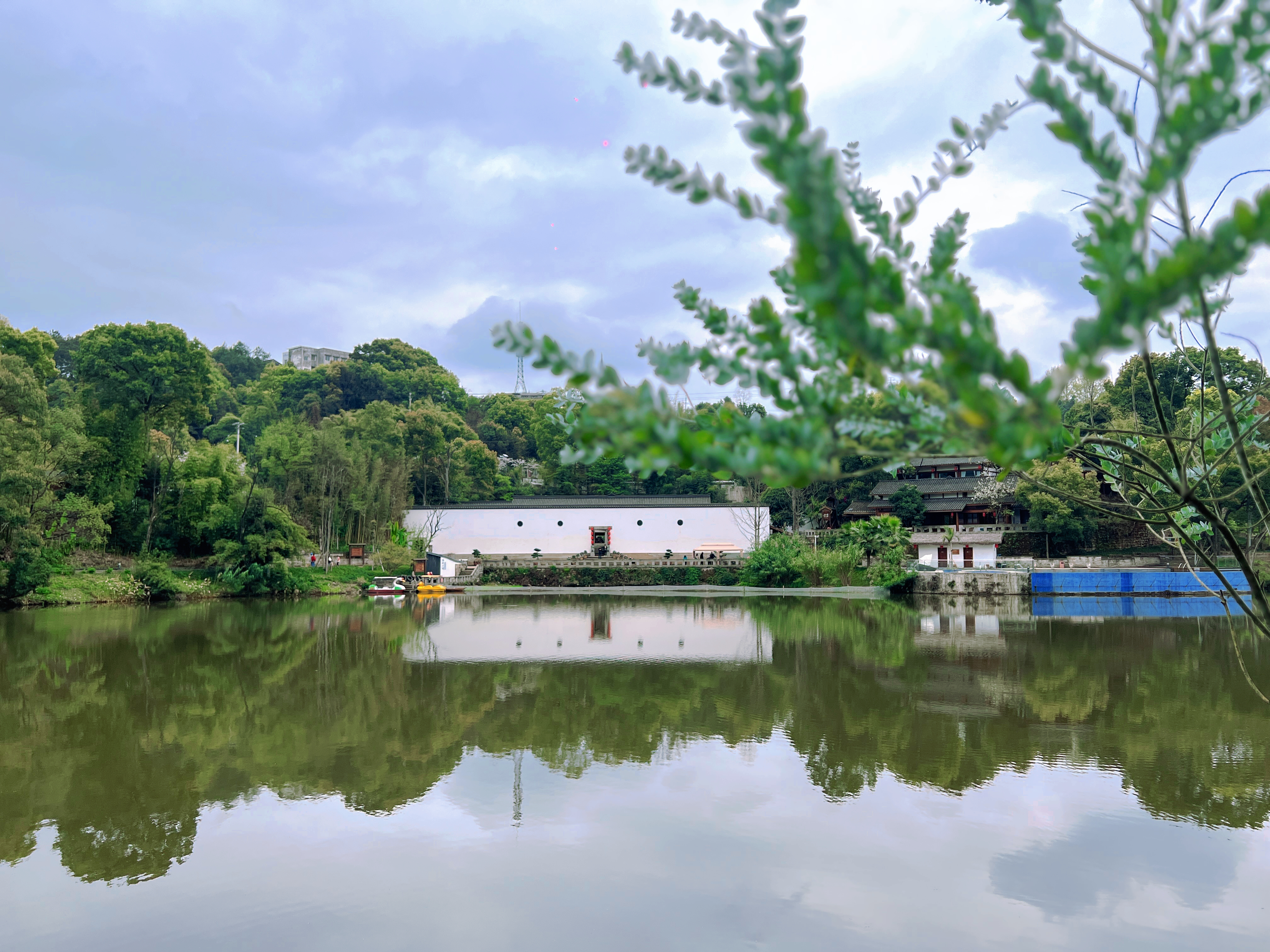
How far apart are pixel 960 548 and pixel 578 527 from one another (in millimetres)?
17482

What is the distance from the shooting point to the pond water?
14.1ft

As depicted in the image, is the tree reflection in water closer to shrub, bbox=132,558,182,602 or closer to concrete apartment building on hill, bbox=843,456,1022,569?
shrub, bbox=132,558,182,602

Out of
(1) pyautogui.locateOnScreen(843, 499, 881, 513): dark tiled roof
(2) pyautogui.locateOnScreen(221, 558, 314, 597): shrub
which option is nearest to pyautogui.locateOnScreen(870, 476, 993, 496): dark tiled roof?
(1) pyautogui.locateOnScreen(843, 499, 881, 513): dark tiled roof

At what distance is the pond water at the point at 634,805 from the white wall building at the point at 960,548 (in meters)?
21.3

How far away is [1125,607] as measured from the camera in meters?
23.2

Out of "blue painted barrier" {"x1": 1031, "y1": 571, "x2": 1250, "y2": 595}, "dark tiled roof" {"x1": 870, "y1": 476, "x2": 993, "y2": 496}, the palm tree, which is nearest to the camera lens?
the palm tree

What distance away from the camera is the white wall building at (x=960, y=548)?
33.3 m

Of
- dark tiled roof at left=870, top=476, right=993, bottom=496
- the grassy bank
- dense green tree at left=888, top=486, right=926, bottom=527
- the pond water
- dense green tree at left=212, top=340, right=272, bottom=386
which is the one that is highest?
dense green tree at left=212, top=340, right=272, bottom=386

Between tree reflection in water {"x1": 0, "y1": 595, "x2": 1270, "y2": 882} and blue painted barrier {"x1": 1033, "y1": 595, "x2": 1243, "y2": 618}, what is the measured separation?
223 inches

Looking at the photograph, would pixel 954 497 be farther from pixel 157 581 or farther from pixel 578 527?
pixel 157 581

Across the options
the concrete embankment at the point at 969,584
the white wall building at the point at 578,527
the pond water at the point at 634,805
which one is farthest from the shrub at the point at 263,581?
the concrete embankment at the point at 969,584

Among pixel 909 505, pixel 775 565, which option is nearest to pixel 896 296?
pixel 775 565

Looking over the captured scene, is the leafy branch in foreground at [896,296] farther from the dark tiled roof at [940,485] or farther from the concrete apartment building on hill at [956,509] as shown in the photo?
the dark tiled roof at [940,485]

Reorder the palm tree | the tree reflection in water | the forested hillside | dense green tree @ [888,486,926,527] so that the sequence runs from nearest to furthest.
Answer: the palm tree < the tree reflection in water < the forested hillside < dense green tree @ [888,486,926,527]
